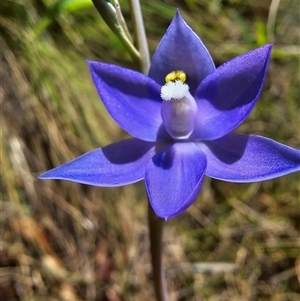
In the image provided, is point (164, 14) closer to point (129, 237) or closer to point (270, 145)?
point (129, 237)

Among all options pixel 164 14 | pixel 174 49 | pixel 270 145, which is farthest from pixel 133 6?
pixel 164 14

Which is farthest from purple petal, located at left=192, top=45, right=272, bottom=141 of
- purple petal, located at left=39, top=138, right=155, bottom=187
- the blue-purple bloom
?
purple petal, located at left=39, top=138, right=155, bottom=187

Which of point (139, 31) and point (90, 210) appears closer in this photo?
point (139, 31)

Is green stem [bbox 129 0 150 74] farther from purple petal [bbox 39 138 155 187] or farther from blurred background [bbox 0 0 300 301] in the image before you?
blurred background [bbox 0 0 300 301]

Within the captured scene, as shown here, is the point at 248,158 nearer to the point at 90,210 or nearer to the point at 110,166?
the point at 110,166

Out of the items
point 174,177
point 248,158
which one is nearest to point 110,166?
point 174,177
